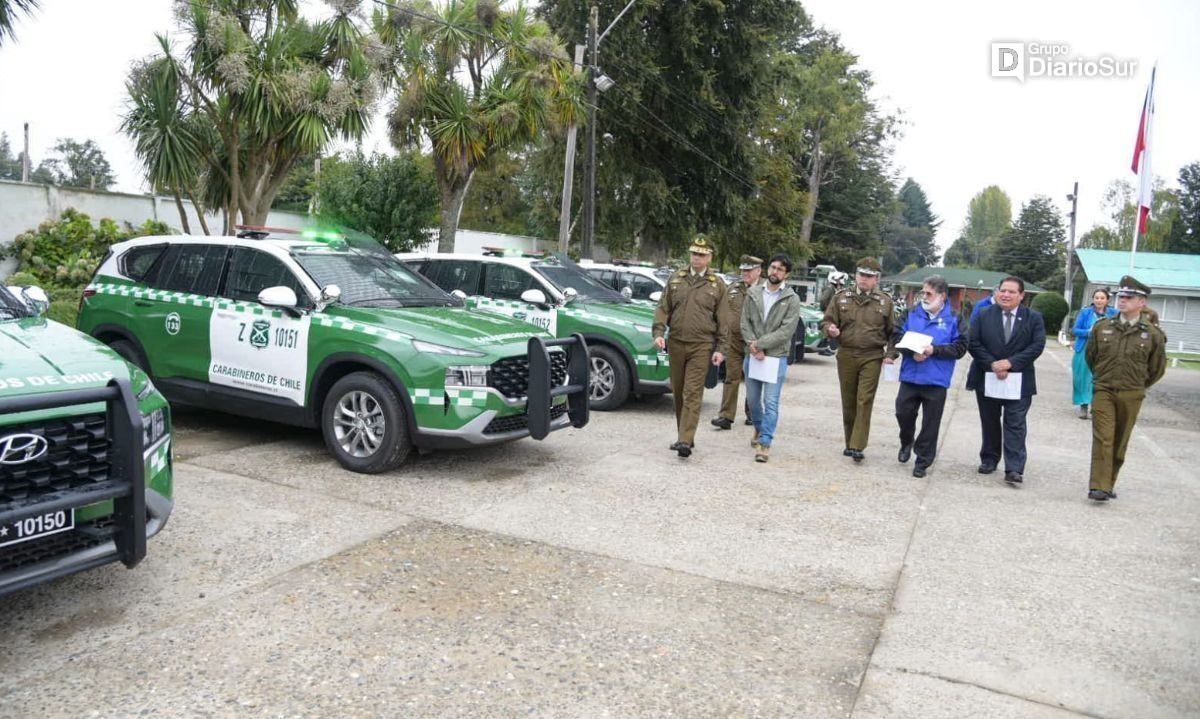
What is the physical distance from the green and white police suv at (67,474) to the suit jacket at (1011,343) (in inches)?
246

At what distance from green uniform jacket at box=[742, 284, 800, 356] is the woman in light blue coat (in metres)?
5.93

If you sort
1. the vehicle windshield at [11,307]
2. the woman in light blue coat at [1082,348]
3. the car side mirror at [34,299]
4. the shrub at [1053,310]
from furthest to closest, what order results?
the shrub at [1053,310], the woman in light blue coat at [1082,348], the car side mirror at [34,299], the vehicle windshield at [11,307]

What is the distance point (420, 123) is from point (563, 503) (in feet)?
41.2

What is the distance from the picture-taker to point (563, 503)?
20.0 feet

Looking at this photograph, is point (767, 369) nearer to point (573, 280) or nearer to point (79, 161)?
point (573, 280)

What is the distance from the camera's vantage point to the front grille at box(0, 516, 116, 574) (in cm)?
337

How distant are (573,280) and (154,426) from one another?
6893 millimetres

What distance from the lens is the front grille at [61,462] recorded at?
3.32 m

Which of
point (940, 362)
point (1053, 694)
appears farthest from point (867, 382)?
point (1053, 694)

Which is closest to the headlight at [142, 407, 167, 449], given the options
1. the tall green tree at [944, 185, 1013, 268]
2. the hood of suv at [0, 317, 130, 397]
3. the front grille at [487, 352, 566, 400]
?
the hood of suv at [0, 317, 130, 397]

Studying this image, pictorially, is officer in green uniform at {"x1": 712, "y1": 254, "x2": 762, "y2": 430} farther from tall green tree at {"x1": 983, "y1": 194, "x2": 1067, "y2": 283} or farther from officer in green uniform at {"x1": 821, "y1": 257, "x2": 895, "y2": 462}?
tall green tree at {"x1": 983, "y1": 194, "x2": 1067, "y2": 283}

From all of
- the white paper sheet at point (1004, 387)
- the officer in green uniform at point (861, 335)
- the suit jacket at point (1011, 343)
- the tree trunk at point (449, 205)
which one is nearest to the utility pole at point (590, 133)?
the tree trunk at point (449, 205)

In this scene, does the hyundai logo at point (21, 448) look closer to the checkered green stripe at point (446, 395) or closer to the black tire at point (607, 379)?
the checkered green stripe at point (446, 395)

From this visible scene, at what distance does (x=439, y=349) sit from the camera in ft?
20.9
